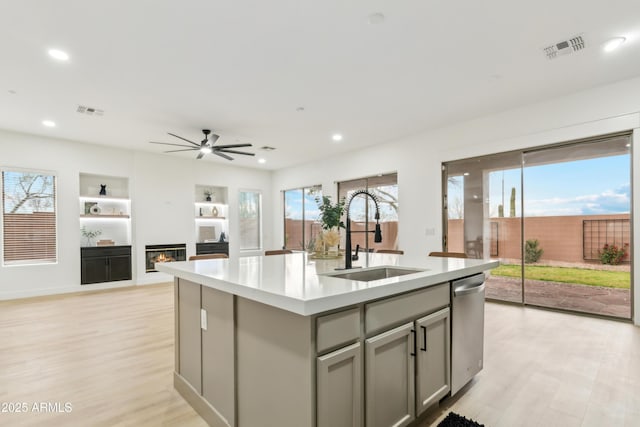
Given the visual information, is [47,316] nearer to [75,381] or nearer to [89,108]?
[75,381]

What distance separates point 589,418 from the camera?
2.00 m

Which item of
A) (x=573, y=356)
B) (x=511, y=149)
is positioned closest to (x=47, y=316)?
(x=573, y=356)

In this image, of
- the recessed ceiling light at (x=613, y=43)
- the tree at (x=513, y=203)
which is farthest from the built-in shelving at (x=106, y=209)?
the recessed ceiling light at (x=613, y=43)

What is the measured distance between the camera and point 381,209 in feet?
23.1

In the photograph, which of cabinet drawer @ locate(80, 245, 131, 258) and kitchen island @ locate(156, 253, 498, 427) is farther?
cabinet drawer @ locate(80, 245, 131, 258)

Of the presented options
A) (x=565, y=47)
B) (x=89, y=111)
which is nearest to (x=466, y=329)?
(x=565, y=47)

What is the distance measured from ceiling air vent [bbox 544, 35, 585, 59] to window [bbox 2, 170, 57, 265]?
27.1 ft

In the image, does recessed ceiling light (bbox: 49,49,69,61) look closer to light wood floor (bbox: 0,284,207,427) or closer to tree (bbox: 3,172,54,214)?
light wood floor (bbox: 0,284,207,427)


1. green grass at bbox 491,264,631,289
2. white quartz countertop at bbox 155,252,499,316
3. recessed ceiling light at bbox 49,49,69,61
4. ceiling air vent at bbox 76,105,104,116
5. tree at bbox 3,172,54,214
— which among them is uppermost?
recessed ceiling light at bbox 49,49,69,61

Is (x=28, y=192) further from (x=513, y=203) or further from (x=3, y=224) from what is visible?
(x=513, y=203)

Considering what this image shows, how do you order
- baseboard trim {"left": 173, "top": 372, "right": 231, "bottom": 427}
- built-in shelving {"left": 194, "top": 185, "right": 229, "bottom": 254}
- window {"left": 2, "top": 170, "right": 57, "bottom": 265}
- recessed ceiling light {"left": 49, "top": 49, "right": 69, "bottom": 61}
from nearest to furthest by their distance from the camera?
baseboard trim {"left": 173, "top": 372, "right": 231, "bottom": 427} → recessed ceiling light {"left": 49, "top": 49, "right": 69, "bottom": 61} → window {"left": 2, "top": 170, "right": 57, "bottom": 265} → built-in shelving {"left": 194, "top": 185, "right": 229, "bottom": 254}

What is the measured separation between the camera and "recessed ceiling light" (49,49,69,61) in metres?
3.10

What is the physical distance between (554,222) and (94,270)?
28.2 ft

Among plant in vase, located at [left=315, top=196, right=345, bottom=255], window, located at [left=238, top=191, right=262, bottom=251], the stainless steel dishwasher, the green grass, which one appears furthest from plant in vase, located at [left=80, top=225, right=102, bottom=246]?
the green grass
